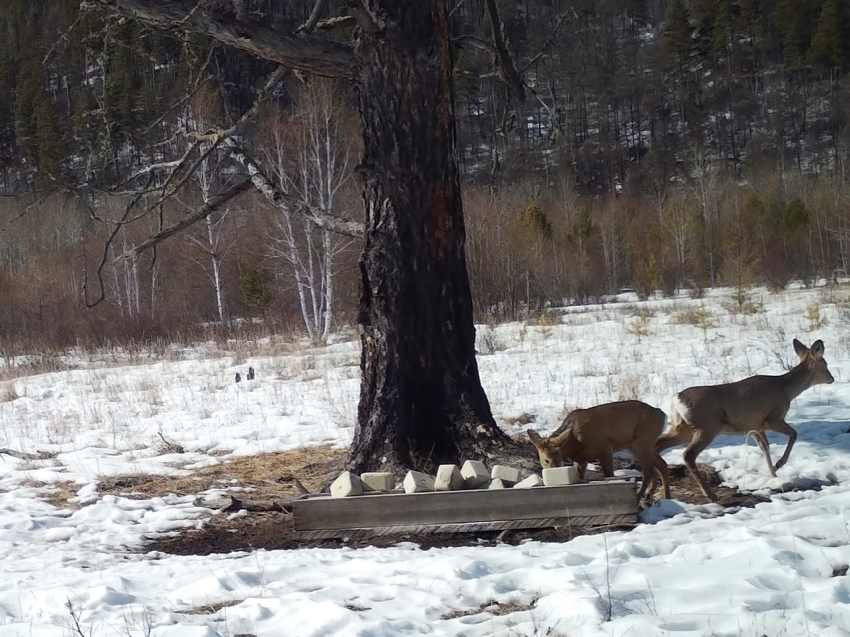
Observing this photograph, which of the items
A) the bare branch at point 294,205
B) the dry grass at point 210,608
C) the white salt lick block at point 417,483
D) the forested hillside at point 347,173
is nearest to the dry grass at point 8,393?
the forested hillside at point 347,173

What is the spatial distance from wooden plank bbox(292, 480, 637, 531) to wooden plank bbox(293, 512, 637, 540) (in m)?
0.02

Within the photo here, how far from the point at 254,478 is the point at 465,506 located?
8.52 feet

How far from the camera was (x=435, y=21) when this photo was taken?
271 inches

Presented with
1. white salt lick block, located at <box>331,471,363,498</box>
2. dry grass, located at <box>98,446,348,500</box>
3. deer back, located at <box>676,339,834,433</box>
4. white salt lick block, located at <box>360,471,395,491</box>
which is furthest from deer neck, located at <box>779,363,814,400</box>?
dry grass, located at <box>98,446,348,500</box>

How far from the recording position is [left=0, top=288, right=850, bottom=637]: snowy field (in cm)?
390

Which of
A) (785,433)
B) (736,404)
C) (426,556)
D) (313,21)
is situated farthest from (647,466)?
(313,21)

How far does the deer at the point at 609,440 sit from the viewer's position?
6328mm

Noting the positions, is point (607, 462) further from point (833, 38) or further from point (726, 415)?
point (833, 38)

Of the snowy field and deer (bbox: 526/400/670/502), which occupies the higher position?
deer (bbox: 526/400/670/502)

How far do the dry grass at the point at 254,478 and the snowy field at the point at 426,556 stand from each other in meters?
0.29

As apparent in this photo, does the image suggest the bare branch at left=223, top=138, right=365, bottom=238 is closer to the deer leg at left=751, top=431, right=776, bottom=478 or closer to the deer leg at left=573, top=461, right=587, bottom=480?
the deer leg at left=573, top=461, right=587, bottom=480

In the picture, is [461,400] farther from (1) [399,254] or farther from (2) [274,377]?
(2) [274,377]

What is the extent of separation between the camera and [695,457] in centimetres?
634

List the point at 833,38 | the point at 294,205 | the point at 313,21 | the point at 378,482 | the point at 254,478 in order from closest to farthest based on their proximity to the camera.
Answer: the point at 378,482 < the point at 294,205 < the point at 254,478 < the point at 313,21 < the point at 833,38
